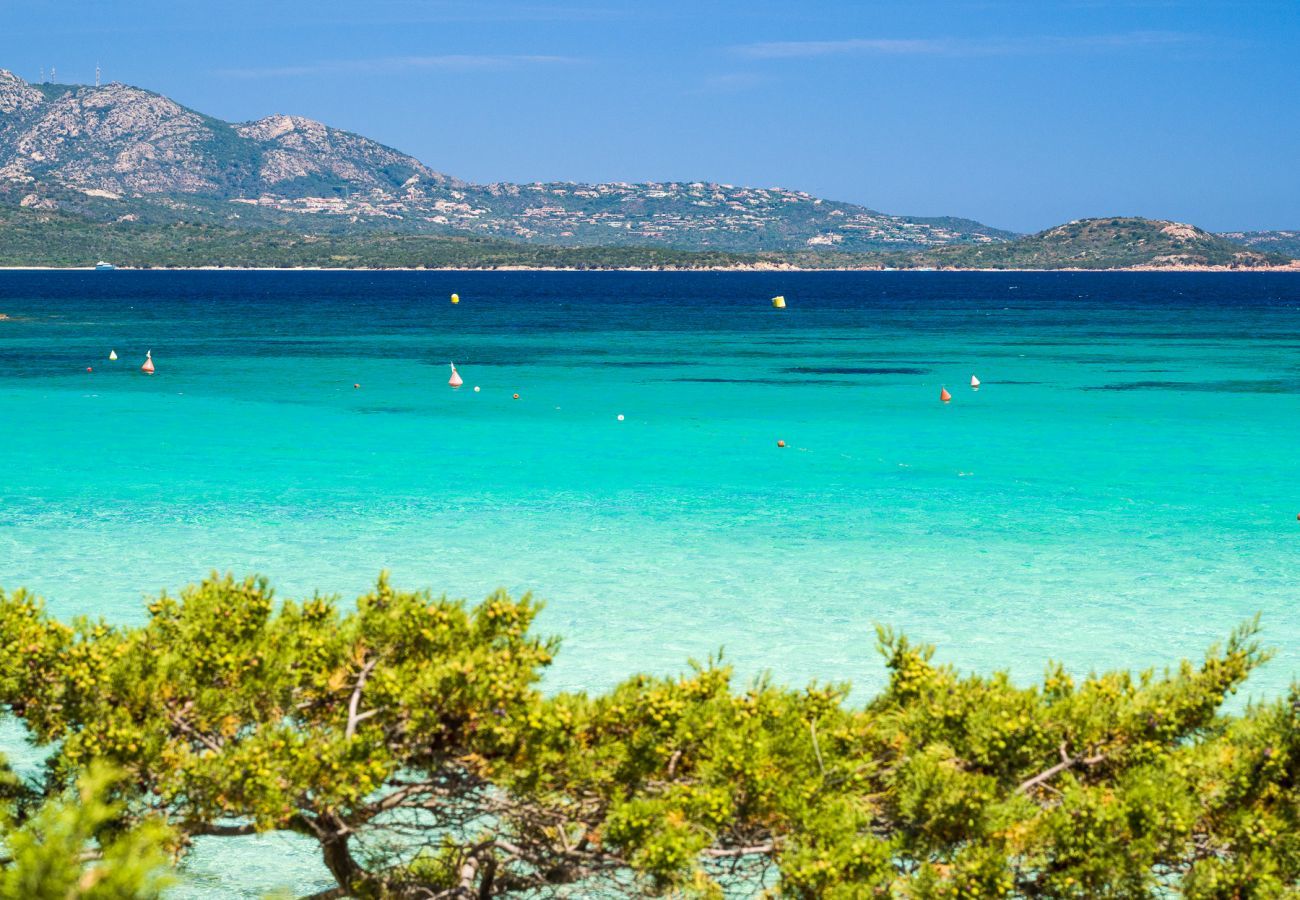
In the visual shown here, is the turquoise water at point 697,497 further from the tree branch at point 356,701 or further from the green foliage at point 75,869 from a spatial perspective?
the green foliage at point 75,869

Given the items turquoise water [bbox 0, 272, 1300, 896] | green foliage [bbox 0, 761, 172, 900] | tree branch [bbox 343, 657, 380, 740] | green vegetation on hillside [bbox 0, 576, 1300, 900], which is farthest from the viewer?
turquoise water [bbox 0, 272, 1300, 896]

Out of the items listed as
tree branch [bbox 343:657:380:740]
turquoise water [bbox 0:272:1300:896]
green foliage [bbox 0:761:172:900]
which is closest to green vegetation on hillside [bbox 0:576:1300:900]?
tree branch [bbox 343:657:380:740]

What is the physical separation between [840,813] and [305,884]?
5.09 metres

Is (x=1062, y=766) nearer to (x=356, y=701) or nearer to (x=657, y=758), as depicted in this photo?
(x=657, y=758)

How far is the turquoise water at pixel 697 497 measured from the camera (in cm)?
Result: 1634

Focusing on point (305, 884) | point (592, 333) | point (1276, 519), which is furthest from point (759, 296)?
point (305, 884)

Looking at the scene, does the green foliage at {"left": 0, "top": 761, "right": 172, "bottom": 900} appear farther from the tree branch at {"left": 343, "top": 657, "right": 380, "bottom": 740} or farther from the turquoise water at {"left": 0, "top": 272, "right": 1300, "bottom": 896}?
the turquoise water at {"left": 0, "top": 272, "right": 1300, "bottom": 896}

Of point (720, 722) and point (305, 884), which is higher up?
point (720, 722)

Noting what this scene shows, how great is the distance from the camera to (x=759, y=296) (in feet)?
468

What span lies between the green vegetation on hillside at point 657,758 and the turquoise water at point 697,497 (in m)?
3.69

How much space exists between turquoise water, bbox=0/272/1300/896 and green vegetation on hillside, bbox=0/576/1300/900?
3687 millimetres

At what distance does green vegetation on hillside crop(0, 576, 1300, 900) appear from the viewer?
5969 mm

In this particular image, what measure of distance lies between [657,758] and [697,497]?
17.9 m

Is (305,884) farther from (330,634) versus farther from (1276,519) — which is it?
(1276,519)
